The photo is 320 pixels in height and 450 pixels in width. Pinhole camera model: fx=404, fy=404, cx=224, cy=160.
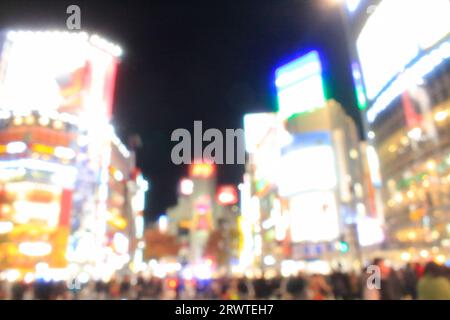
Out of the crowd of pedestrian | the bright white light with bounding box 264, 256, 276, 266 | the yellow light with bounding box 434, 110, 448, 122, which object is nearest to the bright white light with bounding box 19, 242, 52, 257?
the crowd of pedestrian

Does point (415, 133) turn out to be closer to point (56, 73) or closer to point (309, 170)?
point (309, 170)

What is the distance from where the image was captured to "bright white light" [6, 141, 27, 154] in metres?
58.0

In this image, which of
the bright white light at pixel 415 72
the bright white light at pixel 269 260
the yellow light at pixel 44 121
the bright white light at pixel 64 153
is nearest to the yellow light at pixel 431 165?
the bright white light at pixel 415 72

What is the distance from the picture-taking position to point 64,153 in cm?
6078

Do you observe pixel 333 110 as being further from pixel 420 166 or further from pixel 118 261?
pixel 118 261

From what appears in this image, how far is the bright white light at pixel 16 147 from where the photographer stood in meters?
58.0

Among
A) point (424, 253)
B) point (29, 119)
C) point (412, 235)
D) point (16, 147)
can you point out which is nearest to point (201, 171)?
point (29, 119)

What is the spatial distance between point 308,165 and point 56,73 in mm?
44756

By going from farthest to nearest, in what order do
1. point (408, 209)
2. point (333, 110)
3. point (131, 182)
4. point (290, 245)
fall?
point (131, 182), point (333, 110), point (290, 245), point (408, 209)

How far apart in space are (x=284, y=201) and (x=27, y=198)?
3563 cm

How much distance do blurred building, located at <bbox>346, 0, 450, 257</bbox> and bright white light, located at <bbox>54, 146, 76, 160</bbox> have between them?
42691mm

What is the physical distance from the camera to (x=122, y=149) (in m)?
88.5

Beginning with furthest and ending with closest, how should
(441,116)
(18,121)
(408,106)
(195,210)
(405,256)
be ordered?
(195,210)
(18,121)
(408,106)
(405,256)
(441,116)
